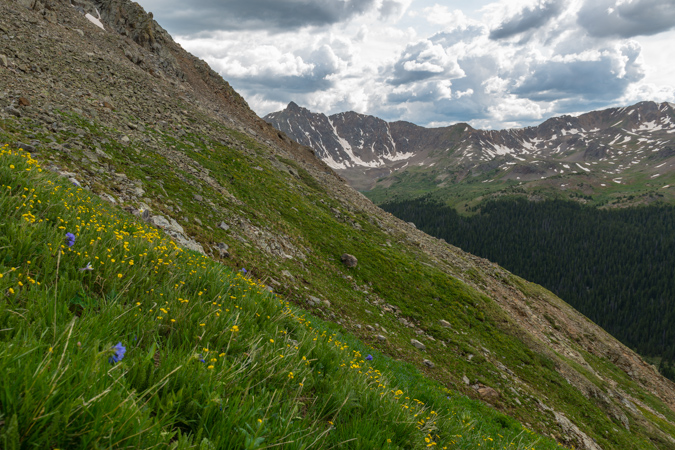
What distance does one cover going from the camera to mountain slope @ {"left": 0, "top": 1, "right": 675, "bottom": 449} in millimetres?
14109

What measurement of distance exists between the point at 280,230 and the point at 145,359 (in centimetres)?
1752

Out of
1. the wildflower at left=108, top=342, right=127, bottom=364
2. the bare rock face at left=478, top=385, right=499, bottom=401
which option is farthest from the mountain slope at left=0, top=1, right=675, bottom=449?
the wildflower at left=108, top=342, right=127, bottom=364

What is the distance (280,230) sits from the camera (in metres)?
19.8

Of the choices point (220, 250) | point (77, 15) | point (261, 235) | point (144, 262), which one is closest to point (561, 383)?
point (261, 235)

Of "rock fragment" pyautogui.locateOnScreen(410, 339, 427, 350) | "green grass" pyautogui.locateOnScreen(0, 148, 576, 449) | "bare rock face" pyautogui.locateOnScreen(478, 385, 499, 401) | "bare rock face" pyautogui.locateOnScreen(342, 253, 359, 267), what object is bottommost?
"bare rock face" pyautogui.locateOnScreen(478, 385, 499, 401)

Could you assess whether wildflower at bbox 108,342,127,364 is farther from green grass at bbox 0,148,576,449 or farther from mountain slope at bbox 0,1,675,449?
mountain slope at bbox 0,1,675,449

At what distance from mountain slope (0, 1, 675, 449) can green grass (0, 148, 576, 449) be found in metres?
0.38

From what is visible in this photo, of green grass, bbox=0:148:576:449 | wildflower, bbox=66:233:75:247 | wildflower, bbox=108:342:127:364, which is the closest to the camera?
green grass, bbox=0:148:576:449

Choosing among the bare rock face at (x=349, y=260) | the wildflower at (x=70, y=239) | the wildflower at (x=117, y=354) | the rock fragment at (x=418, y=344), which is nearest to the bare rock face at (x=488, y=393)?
the rock fragment at (x=418, y=344)

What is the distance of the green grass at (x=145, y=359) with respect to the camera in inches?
69.7

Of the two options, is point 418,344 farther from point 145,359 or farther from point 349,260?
point 145,359

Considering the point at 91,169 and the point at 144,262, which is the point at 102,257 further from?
the point at 91,169

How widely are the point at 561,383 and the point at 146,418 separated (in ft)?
85.3

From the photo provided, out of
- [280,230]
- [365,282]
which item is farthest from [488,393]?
[280,230]
